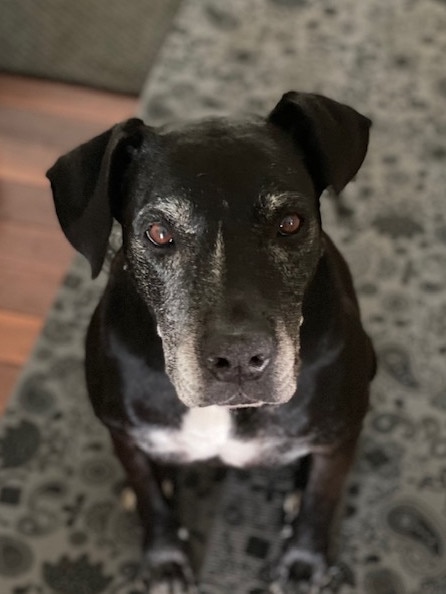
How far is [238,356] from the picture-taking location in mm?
1139

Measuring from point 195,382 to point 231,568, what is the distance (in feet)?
2.13

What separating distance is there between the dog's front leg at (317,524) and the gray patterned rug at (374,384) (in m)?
0.05

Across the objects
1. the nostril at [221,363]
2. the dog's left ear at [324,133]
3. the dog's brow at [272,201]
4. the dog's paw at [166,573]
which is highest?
the dog's left ear at [324,133]

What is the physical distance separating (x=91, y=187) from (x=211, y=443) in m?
0.47

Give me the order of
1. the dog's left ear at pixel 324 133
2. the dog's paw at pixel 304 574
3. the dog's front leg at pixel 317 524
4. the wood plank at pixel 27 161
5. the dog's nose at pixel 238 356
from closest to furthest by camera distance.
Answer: the dog's nose at pixel 238 356
the dog's left ear at pixel 324 133
the dog's front leg at pixel 317 524
the dog's paw at pixel 304 574
the wood plank at pixel 27 161

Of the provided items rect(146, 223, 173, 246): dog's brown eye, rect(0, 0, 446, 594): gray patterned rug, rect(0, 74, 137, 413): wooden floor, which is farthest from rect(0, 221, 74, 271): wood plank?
rect(146, 223, 173, 246): dog's brown eye

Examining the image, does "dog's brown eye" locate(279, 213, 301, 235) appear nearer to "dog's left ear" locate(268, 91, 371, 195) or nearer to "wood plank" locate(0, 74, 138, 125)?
"dog's left ear" locate(268, 91, 371, 195)

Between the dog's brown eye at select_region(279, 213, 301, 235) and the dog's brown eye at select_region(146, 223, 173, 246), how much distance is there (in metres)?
0.15

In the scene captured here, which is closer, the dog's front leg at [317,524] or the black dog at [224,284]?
the black dog at [224,284]

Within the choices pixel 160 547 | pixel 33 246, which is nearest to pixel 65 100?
pixel 33 246

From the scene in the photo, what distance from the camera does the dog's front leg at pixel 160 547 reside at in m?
1.64

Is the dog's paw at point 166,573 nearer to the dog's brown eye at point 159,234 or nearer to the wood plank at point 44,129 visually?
the dog's brown eye at point 159,234

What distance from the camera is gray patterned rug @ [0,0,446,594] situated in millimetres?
Result: 1709

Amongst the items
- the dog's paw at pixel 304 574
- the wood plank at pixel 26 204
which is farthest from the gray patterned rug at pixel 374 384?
the wood plank at pixel 26 204
